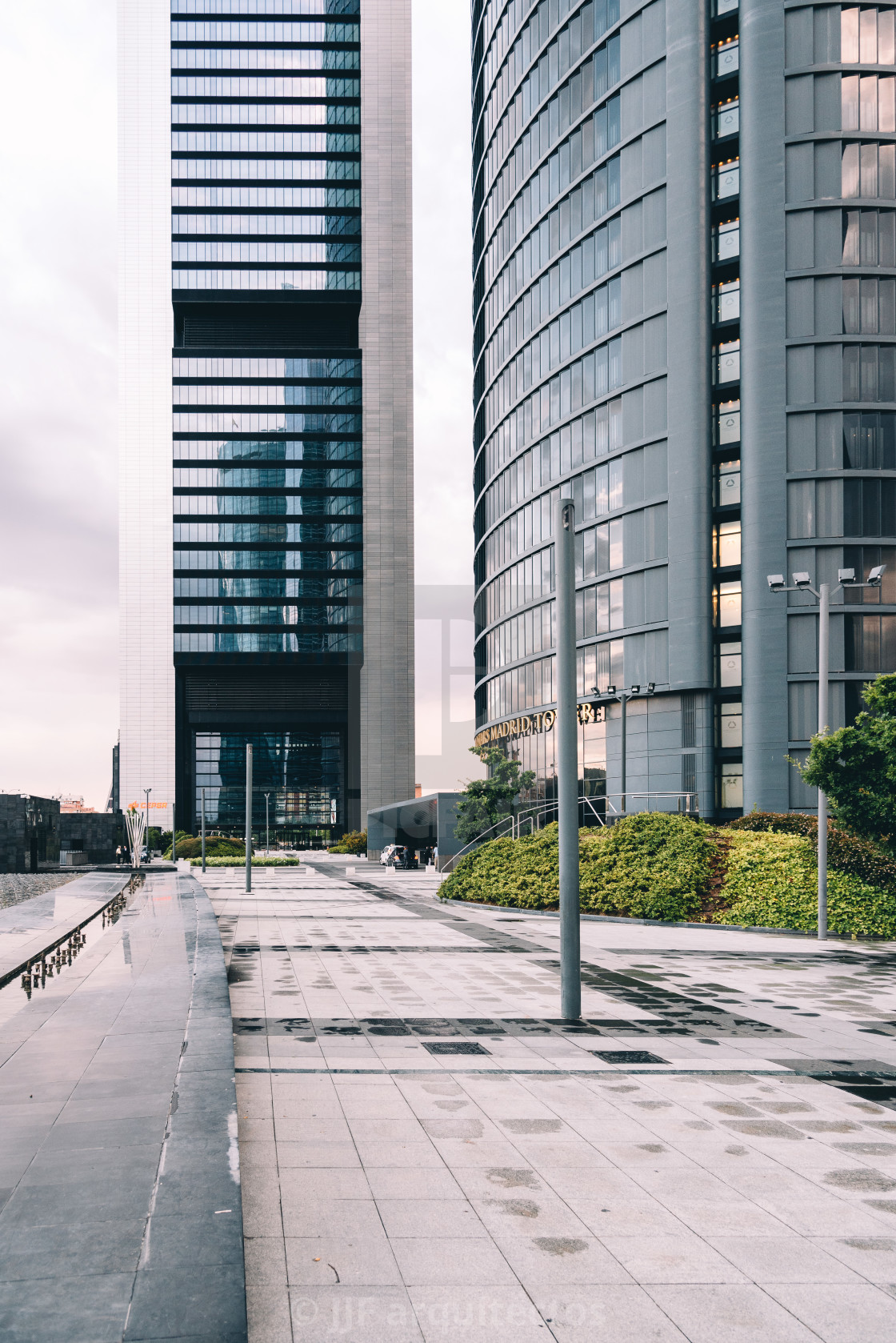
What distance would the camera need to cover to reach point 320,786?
Answer: 127m

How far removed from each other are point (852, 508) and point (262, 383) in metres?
80.6

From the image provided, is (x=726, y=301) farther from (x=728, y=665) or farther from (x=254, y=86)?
(x=254, y=86)

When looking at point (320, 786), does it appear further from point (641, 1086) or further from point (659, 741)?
point (641, 1086)

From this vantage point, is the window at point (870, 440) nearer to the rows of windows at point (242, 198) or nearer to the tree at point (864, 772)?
the tree at point (864, 772)

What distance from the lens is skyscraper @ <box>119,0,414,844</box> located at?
4525 inches

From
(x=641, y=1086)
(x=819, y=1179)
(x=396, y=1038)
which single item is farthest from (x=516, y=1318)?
(x=396, y=1038)

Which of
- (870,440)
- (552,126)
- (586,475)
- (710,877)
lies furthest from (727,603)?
(552,126)

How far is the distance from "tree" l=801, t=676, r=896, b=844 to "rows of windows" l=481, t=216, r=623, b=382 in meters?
42.4

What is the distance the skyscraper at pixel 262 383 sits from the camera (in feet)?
377

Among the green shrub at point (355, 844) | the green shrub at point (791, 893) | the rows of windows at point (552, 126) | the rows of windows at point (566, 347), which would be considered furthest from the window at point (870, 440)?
the green shrub at point (355, 844)

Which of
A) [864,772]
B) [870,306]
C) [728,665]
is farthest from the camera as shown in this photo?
[728,665]

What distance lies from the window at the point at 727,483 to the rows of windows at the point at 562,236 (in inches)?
548

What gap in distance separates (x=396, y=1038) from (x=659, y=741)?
4436 centimetres

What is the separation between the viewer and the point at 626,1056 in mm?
10250
